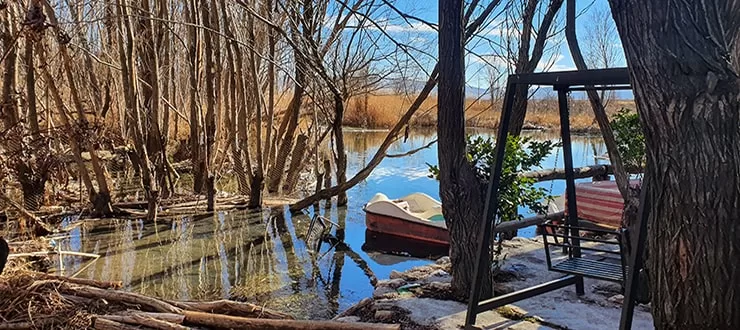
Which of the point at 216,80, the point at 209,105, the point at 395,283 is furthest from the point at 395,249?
the point at 216,80

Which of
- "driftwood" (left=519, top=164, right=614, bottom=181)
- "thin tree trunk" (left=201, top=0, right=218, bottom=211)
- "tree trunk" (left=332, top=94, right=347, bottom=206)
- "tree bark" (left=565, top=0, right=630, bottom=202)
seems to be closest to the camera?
"tree bark" (left=565, top=0, right=630, bottom=202)

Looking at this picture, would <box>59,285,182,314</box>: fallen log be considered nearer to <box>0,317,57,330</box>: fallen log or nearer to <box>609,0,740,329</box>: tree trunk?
<box>0,317,57,330</box>: fallen log

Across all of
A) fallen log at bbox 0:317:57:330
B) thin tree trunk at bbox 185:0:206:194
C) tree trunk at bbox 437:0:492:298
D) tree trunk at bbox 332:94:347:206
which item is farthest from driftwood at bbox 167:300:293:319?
thin tree trunk at bbox 185:0:206:194

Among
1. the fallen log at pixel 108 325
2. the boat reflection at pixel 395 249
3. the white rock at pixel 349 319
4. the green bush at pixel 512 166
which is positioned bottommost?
the boat reflection at pixel 395 249

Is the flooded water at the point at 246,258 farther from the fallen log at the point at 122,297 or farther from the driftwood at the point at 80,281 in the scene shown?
the fallen log at the point at 122,297

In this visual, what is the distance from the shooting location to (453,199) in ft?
12.1

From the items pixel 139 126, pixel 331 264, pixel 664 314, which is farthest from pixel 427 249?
pixel 664 314

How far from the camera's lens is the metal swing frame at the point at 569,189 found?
93.1 inches

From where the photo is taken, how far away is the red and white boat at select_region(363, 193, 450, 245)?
731 centimetres

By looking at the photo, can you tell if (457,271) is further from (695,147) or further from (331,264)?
(331,264)

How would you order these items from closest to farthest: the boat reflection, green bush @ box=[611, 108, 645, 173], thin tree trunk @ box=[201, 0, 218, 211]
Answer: green bush @ box=[611, 108, 645, 173] → the boat reflection → thin tree trunk @ box=[201, 0, 218, 211]

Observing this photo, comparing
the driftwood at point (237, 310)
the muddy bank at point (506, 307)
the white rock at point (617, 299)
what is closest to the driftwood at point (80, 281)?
the driftwood at point (237, 310)

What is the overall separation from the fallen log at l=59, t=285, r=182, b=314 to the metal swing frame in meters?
2.07

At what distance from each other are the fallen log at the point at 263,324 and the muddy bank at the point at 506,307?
0.73 ft
